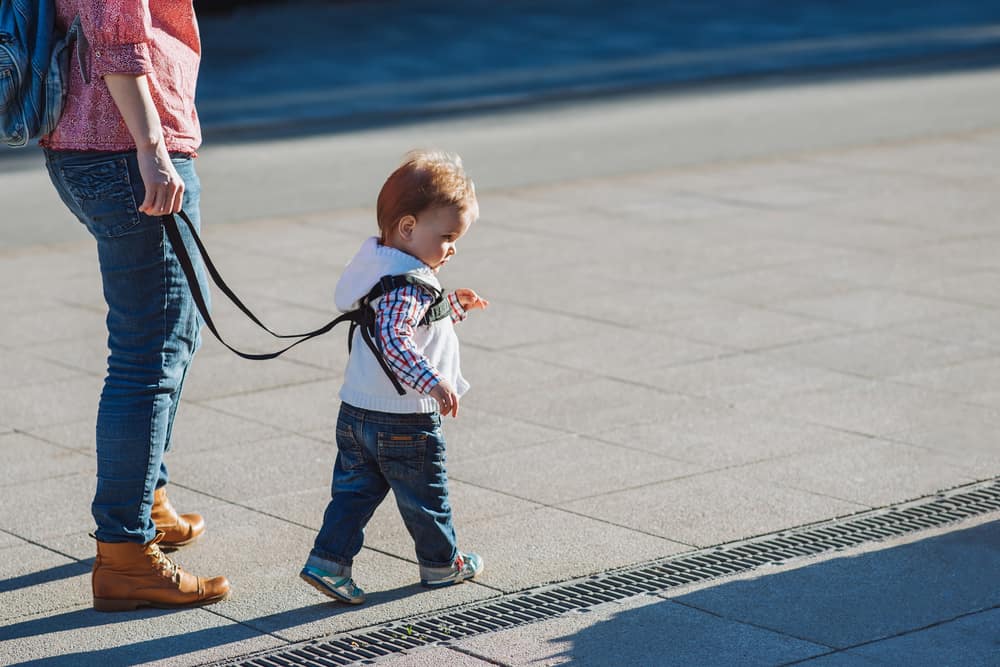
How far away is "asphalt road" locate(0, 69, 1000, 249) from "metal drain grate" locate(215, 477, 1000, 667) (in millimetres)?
5899

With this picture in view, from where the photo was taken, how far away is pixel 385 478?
13.8 ft

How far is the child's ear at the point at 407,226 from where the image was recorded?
4.09 meters

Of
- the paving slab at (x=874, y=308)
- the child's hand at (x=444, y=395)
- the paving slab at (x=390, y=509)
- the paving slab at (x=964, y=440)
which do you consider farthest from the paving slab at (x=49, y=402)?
the paving slab at (x=874, y=308)

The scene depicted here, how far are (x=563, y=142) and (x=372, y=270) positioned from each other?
33.0 feet

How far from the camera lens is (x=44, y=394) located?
6.36 metres

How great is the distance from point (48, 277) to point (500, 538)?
4.80m

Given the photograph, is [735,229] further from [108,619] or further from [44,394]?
[108,619]

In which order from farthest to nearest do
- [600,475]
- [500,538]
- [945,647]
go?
[600,475] < [500,538] < [945,647]

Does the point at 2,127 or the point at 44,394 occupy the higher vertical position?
the point at 2,127

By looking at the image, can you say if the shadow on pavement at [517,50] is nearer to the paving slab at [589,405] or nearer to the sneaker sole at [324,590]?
the paving slab at [589,405]

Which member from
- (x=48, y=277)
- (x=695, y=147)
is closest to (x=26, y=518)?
(x=48, y=277)

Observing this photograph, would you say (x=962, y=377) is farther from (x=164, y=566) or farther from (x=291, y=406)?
(x=164, y=566)

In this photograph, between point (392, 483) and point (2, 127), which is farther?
point (392, 483)

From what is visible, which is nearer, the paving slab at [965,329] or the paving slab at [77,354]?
the paving slab at [77,354]
